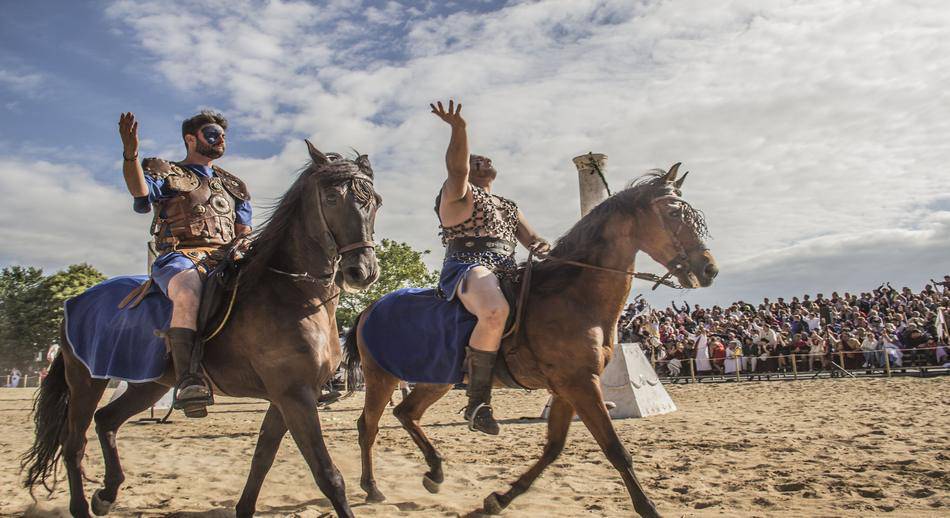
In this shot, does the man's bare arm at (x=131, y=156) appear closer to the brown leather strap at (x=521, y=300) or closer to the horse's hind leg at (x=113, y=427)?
the horse's hind leg at (x=113, y=427)

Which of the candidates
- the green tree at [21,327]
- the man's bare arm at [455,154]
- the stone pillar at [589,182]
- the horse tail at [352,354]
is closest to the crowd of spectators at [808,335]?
the stone pillar at [589,182]

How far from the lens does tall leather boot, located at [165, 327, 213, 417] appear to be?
3.78 meters

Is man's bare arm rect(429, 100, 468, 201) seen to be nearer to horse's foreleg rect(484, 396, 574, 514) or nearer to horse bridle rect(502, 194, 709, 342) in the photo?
horse bridle rect(502, 194, 709, 342)

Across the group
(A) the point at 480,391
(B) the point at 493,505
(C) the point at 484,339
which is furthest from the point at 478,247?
(B) the point at 493,505

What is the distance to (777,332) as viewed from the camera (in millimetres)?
20219

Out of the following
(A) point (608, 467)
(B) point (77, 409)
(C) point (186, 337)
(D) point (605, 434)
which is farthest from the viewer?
(A) point (608, 467)

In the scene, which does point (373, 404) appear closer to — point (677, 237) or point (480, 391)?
point (480, 391)

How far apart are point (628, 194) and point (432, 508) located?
296cm

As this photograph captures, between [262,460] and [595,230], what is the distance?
118 inches

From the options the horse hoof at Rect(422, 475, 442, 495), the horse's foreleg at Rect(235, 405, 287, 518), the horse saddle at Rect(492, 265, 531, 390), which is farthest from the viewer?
the horse hoof at Rect(422, 475, 442, 495)

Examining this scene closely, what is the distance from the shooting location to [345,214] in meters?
3.89

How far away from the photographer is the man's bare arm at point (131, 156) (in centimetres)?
412

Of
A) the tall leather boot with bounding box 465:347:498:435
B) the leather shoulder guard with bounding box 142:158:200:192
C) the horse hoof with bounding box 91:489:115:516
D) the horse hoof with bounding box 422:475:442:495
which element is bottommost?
the horse hoof with bounding box 422:475:442:495

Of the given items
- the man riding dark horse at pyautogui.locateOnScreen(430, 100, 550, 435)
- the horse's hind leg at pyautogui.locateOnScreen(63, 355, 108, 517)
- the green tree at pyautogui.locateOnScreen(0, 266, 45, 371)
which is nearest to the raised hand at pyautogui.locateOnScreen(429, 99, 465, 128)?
the man riding dark horse at pyautogui.locateOnScreen(430, 100, 550, 435)
